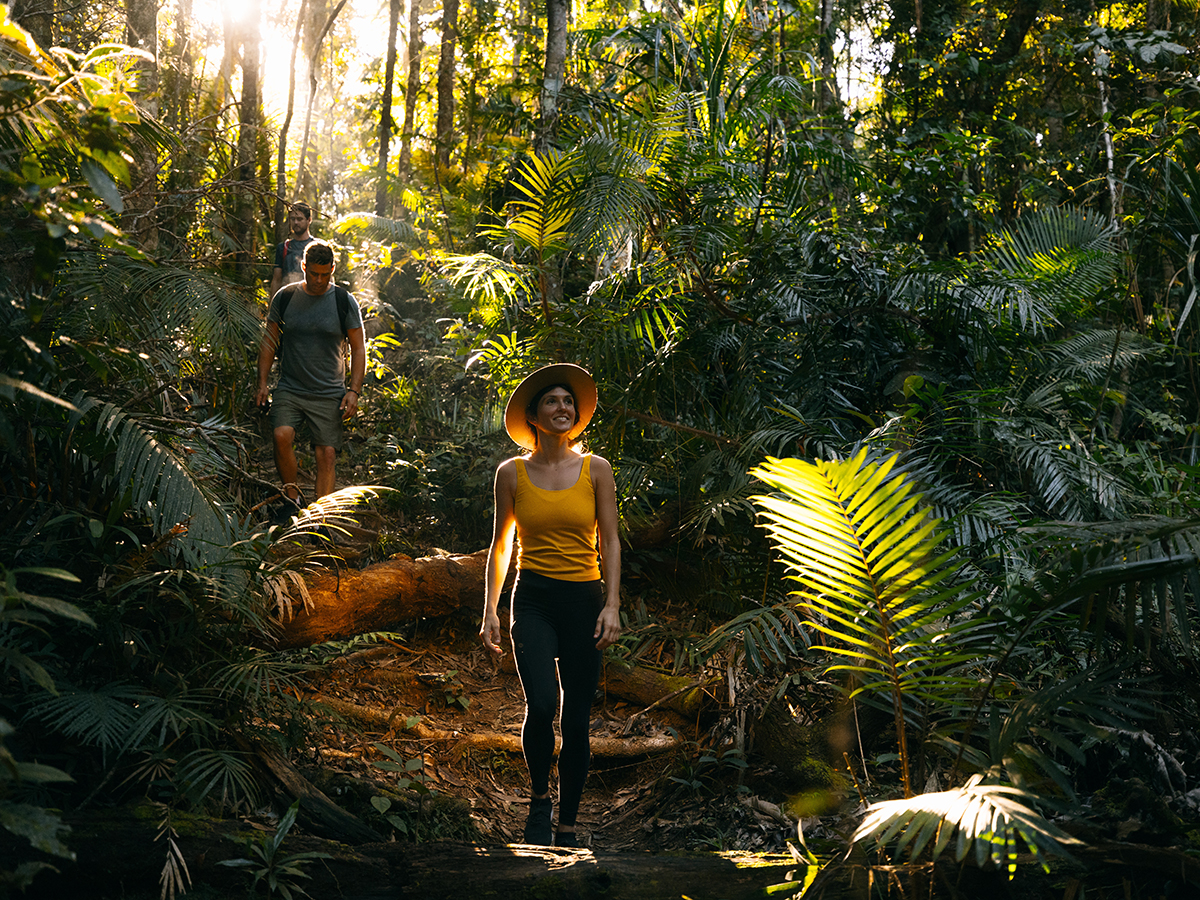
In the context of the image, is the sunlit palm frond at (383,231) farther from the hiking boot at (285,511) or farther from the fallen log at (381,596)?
the fallen log at (381,596)

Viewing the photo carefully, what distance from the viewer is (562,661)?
3.53 metres

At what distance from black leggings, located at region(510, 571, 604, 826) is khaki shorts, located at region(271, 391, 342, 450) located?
2690 millimetres

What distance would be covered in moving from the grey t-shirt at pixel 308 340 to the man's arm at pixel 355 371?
0.21 ft

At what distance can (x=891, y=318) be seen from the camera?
18.4 feet

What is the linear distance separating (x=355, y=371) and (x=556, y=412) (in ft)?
8.69

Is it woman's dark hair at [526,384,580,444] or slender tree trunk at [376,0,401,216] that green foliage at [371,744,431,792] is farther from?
slender tree trunk at [376,0,401,216]

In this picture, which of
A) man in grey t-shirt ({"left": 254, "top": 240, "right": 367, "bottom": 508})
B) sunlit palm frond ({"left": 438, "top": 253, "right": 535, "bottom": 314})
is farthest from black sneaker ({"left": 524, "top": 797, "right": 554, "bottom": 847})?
sunlit palm frond ({"left": 438, "top": 253, "right": 535, "bottom": 314})

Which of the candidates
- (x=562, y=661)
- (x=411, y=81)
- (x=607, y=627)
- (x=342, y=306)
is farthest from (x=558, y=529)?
(x=411, y=81)

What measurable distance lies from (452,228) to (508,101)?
1870 millimetres

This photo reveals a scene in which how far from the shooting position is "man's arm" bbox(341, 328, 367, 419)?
5621 mm

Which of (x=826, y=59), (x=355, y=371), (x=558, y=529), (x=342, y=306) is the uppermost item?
(x=826, y=59)

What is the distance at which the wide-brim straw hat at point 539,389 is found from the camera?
3752 millimetres

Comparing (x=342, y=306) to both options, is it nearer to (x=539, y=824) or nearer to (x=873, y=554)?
(x=539, y=824)

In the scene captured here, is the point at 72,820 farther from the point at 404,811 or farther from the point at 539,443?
the point at 539,443
